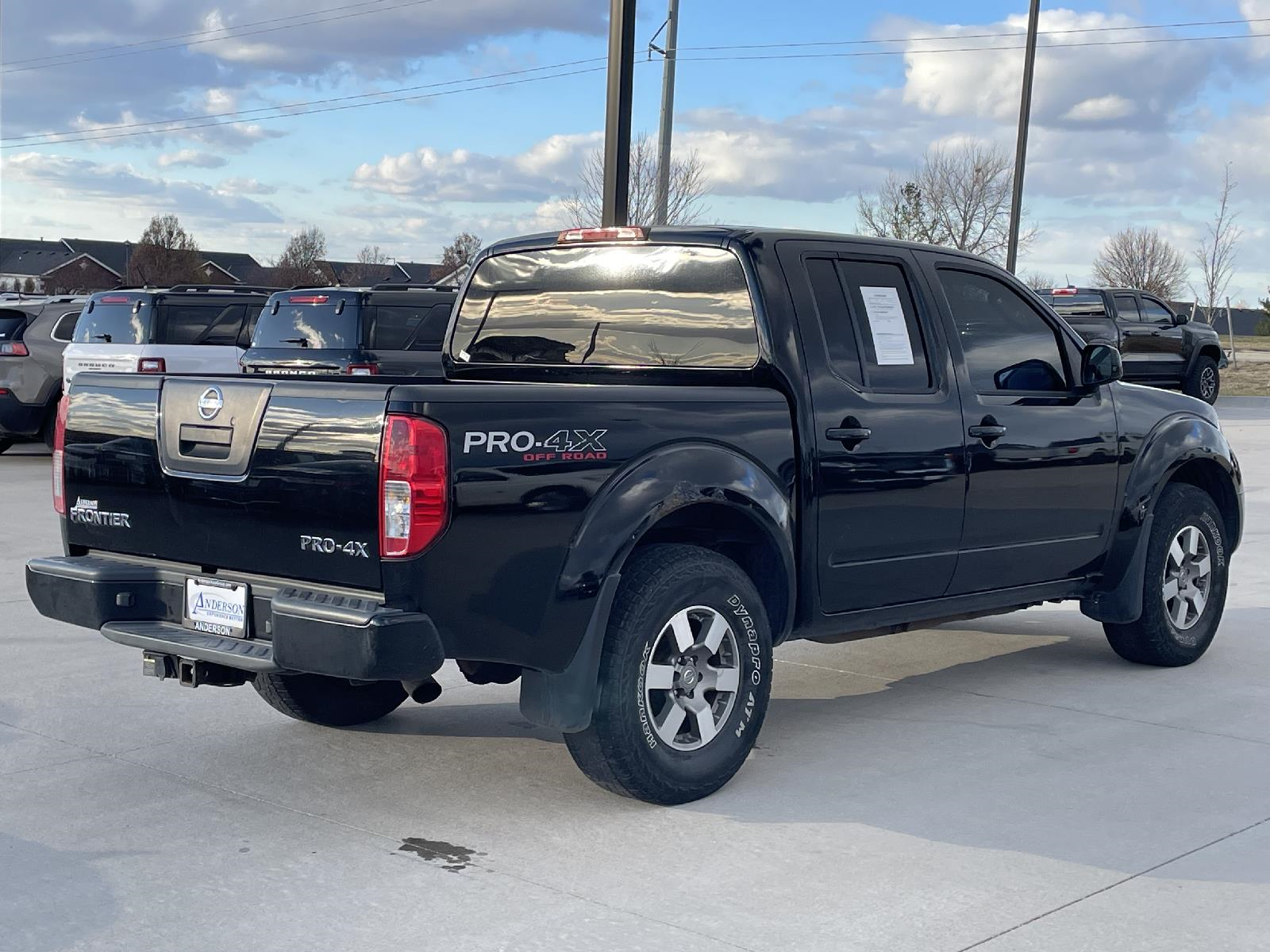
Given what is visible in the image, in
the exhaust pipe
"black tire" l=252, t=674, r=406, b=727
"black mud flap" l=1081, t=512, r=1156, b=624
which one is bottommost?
"black tire" l=252, t=674, r=406, b=727

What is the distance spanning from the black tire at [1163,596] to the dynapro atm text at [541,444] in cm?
340

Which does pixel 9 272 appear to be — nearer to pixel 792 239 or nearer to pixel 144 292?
pixel 144 292

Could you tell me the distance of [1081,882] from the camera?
438 cm

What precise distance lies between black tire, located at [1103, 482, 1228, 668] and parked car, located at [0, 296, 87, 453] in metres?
13.6

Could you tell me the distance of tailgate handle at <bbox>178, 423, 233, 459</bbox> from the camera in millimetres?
4789

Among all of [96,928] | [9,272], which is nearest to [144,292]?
[96,928]

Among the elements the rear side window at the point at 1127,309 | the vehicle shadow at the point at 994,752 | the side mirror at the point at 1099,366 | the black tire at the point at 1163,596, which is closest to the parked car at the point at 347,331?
the vehicle shadow at the point at 994,752

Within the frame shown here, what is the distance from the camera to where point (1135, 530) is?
6996 mm

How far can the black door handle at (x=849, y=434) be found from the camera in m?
5.59

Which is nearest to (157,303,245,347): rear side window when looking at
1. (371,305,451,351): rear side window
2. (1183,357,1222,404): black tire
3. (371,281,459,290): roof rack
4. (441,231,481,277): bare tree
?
(371,281,459,290): roof rack

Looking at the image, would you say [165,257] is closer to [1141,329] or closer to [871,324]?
[1141,329]

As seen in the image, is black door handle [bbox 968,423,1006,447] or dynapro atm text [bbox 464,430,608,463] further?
black door handle [bbox 968,423,1006,447]

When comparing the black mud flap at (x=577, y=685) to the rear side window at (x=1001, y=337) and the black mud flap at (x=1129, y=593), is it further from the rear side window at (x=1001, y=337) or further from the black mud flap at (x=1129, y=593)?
the black mud flap at (x=1129, y=593)

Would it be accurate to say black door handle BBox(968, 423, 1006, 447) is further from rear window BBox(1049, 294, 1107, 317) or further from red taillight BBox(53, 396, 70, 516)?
rear window BBox(1049, 294, 1107, 317)
